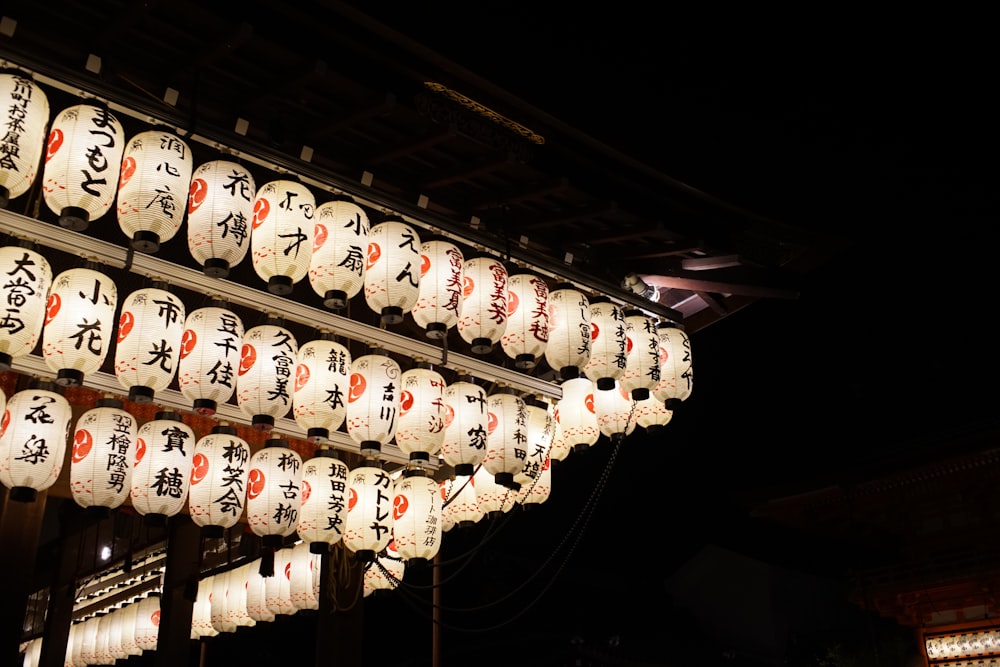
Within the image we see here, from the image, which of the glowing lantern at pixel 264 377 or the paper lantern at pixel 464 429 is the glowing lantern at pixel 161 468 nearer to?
the glowing lantern at pixel 264 377

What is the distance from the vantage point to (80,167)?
4215 mm

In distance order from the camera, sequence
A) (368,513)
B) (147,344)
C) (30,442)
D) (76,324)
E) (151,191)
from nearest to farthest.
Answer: (151,191) < (76,324) < (147,344) < (30,442) < (368,513)

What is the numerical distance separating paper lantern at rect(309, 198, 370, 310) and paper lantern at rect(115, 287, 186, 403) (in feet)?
2.66

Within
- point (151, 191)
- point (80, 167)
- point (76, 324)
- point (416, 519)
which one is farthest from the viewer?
point (416, 519)

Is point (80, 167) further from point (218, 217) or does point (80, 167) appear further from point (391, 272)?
point (391, 272)

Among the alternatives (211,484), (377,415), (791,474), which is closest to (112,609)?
(211,484)

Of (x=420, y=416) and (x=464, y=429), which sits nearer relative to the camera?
(x=420, y=416)

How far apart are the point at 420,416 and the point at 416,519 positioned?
1.11 m

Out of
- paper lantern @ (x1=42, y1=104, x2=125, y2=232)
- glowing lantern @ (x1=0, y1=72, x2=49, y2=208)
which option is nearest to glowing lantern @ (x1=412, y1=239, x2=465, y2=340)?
paper lantern @ (x1=42, y1=104, x2=125, y2=232)

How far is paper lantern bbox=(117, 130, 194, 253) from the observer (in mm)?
4309

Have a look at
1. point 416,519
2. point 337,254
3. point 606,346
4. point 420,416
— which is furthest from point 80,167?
point 606,346

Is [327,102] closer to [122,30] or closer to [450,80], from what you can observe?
[450,80]

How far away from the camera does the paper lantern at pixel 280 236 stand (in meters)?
4.80

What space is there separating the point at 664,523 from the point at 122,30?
2089 centimetres
